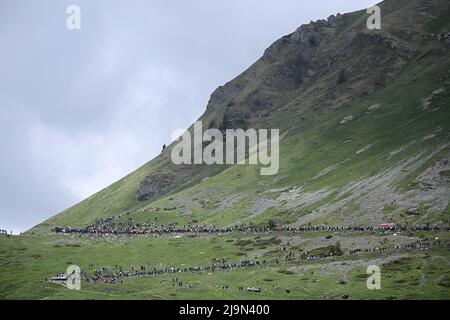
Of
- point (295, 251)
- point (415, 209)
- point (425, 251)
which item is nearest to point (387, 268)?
point (425, 251)

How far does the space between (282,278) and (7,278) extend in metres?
85.5

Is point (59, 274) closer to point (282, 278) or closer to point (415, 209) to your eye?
point (282, 278)

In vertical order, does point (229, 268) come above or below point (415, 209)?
below

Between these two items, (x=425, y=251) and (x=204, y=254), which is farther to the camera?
(x=204, y=254)
